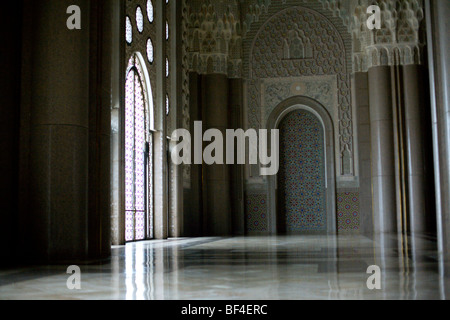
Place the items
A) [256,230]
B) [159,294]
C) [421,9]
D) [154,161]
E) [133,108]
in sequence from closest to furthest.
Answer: [159,294]
[133,108]
[154,161]
[421,9]
[256,230]

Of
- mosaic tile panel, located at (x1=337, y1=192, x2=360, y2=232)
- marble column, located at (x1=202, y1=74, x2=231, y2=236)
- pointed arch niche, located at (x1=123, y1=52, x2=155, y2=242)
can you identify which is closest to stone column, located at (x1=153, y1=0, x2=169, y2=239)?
pointed arch niche, located at (x1=123, y1=52, x2=155, y2=242)

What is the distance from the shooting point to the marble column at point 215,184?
16500 millimetres

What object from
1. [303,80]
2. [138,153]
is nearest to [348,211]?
[303,80]

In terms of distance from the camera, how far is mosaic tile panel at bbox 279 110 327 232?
1723 centimetres

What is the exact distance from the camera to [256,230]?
56.2ft

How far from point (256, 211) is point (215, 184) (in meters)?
1.66

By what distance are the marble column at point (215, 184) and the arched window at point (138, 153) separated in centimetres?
334

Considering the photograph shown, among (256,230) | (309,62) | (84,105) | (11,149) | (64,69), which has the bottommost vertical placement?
(256,230)

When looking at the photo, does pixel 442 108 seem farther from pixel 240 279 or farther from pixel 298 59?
pixel 298 59

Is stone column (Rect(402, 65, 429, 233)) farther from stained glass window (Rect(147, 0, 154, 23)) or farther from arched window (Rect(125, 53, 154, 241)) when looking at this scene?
stained glass window (Rect(147, 0, 154, 23))

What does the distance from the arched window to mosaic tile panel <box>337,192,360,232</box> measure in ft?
20.1
